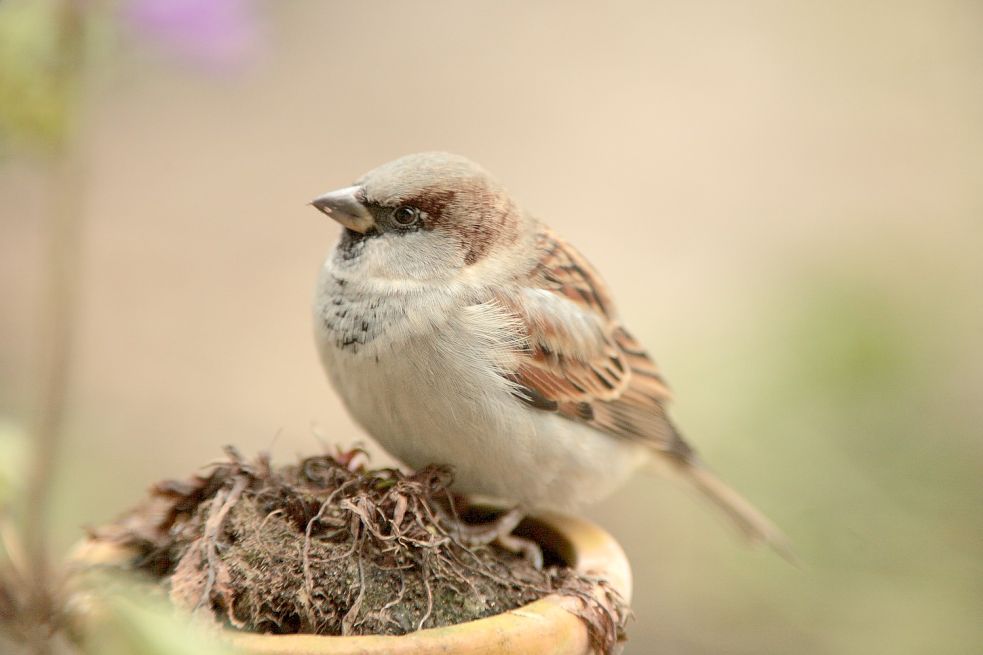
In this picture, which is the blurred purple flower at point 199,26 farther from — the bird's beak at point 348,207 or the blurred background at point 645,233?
the bird's beak at point 348,207

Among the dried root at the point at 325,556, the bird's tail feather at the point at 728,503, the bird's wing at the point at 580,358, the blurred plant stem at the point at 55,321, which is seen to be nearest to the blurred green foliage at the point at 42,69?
the blurred plant stem at the point at 55,321

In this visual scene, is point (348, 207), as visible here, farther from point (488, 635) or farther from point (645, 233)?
point (645, 233)

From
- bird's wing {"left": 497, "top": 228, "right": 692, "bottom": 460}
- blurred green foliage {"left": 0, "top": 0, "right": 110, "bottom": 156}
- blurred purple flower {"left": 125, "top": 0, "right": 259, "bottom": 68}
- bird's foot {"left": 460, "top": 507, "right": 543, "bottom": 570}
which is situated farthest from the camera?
bird's wing {"left": 497, "top": 228, "right": 692, "bottom": 460}

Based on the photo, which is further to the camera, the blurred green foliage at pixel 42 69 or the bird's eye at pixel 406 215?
the bird's eye at pixel 406 215

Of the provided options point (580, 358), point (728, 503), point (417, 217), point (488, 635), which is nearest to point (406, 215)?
point (417, 217)

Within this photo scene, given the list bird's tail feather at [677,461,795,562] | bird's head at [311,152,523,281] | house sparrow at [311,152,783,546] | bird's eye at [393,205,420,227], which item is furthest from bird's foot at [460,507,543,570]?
bird's tail feather at [677,461,795,562]

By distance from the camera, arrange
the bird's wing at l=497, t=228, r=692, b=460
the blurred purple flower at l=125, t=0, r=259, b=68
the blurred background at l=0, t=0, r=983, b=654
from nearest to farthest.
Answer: the blurred purple flower at l=125, t=0, r=259, b=68 → the bird's wing at l=497, t=228, r=692, b=460 → the blurred background at l=0, t=0, r=983, b=654

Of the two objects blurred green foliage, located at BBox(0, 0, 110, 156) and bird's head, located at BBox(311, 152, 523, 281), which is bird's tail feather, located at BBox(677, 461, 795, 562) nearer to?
bird's head, located at BBox(311, 152, 523, 281)
